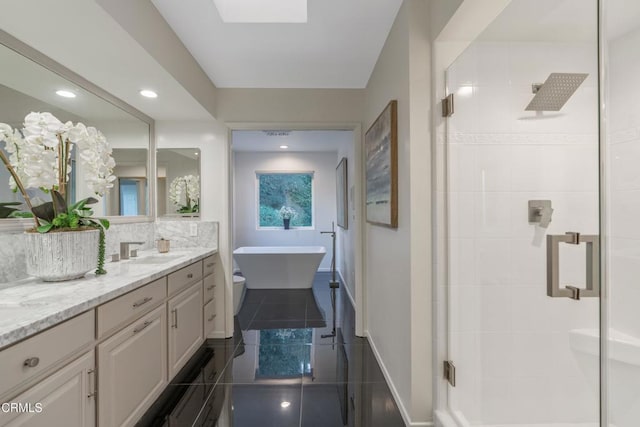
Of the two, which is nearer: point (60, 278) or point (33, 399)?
point (33, 399)

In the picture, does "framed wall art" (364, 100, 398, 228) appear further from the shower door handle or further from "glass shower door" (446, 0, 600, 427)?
the shower door handle

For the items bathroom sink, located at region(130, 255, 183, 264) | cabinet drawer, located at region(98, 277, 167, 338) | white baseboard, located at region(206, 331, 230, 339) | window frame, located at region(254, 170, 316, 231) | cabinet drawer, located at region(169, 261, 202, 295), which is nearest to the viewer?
cabinet drawer, located at region(98, 277, 167, 338)

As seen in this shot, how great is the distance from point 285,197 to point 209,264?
3.50 meters

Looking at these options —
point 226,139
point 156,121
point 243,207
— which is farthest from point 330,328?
point 243,207

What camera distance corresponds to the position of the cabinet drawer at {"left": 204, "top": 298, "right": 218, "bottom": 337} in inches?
110

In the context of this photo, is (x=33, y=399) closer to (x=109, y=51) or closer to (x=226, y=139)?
(x=109, y=51)

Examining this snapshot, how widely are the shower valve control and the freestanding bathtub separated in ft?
11.4

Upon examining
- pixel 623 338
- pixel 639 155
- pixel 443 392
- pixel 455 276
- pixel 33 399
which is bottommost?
pixel 443 392

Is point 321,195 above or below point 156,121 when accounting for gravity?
below

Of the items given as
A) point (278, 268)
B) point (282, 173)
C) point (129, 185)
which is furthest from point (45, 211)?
point (282, 173)

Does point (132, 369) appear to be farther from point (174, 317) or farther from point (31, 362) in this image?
point (31, 362)

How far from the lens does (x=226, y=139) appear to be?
10.3 feet

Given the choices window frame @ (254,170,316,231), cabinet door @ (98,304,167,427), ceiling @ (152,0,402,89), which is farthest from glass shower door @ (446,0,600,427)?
window frame @ (254,170,316,231)

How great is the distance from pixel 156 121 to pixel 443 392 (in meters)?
3.33
